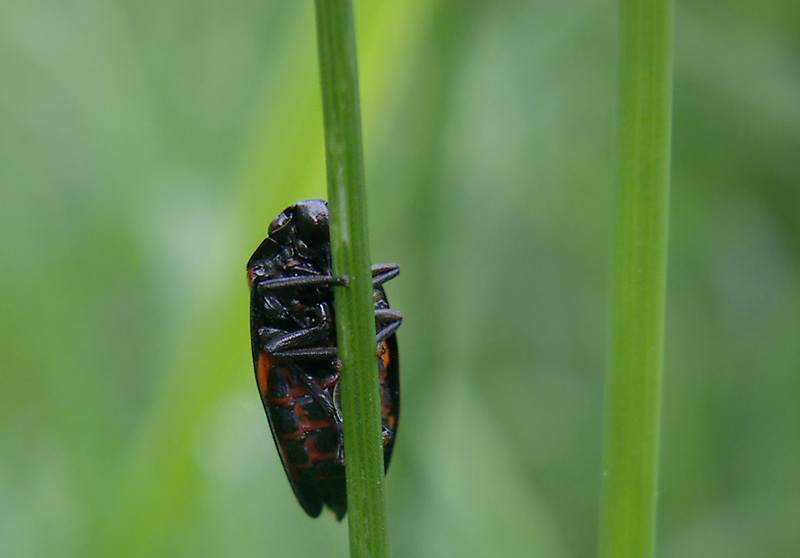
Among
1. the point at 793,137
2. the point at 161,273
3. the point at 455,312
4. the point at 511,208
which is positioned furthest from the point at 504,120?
the point at 161,273

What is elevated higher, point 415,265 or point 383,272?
point 383,272

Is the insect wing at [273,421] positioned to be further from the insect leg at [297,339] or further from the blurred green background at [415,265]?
the blurred green background at [415,265]

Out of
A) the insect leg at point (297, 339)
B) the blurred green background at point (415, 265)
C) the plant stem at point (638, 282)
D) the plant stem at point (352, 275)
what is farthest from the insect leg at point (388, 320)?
the plant stem at point (638, 282)


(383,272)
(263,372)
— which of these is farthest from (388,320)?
(263,372)

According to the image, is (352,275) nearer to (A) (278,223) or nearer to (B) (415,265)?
(A) (278,223)

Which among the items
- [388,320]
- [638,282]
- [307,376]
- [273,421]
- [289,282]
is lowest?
[273,421]

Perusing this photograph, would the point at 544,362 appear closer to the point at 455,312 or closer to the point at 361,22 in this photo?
the point at 455,312

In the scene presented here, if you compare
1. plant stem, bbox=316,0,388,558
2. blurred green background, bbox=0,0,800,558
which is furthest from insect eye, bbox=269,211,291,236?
plant stem, bbox=316,0,388,558
